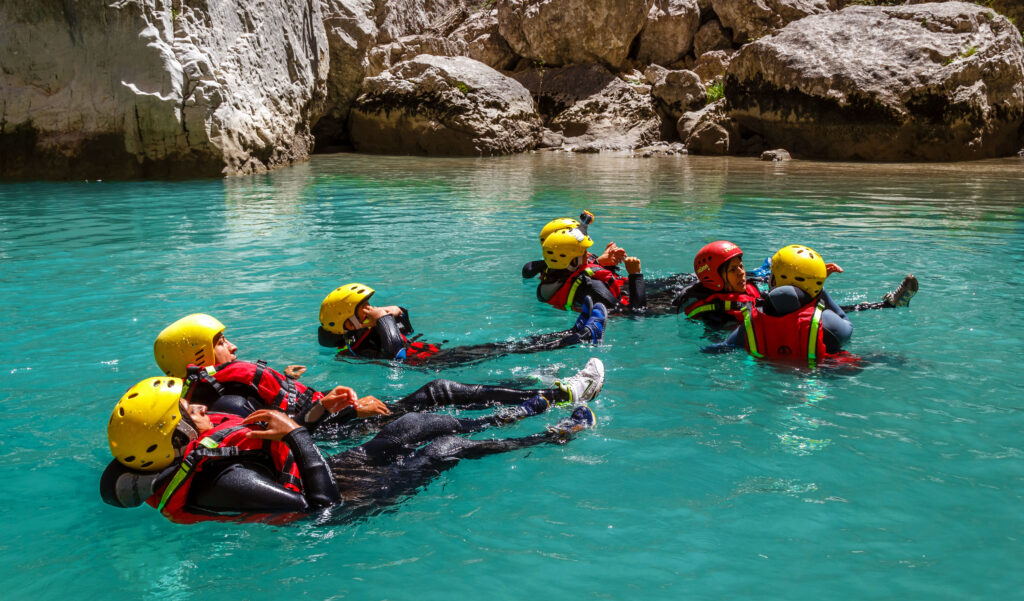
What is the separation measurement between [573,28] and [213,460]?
29.2 metres

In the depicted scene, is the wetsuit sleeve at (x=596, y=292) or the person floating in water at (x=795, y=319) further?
the wetsuit sleeve at (x=596, y=292)

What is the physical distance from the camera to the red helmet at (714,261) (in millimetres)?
6703

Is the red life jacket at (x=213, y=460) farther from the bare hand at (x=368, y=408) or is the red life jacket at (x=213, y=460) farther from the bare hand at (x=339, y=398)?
the bare hand at (x=368, y=408)

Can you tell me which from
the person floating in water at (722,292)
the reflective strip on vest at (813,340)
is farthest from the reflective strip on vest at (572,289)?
the reflective strip on vest at (813,340)

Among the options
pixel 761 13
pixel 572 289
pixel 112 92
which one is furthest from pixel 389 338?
pixel 761 13

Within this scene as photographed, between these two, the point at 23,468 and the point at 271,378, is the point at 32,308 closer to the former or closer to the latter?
the point at 23,468

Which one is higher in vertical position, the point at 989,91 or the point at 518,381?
the point at 989,91

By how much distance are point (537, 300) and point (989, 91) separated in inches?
757

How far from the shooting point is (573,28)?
99.8ft

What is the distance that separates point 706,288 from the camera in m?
6.96

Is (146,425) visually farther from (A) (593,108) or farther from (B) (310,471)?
(A) (593,108)

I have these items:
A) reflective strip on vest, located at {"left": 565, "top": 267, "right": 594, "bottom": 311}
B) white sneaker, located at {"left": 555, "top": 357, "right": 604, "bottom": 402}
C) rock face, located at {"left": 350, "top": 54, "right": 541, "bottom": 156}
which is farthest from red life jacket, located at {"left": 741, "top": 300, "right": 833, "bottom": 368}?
rock face, located at {"left": 350, "top": 54, "right": 541, "bottom": 156}

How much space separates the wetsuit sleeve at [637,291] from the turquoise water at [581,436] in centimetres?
18

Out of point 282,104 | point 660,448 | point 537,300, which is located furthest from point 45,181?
point 660,448
